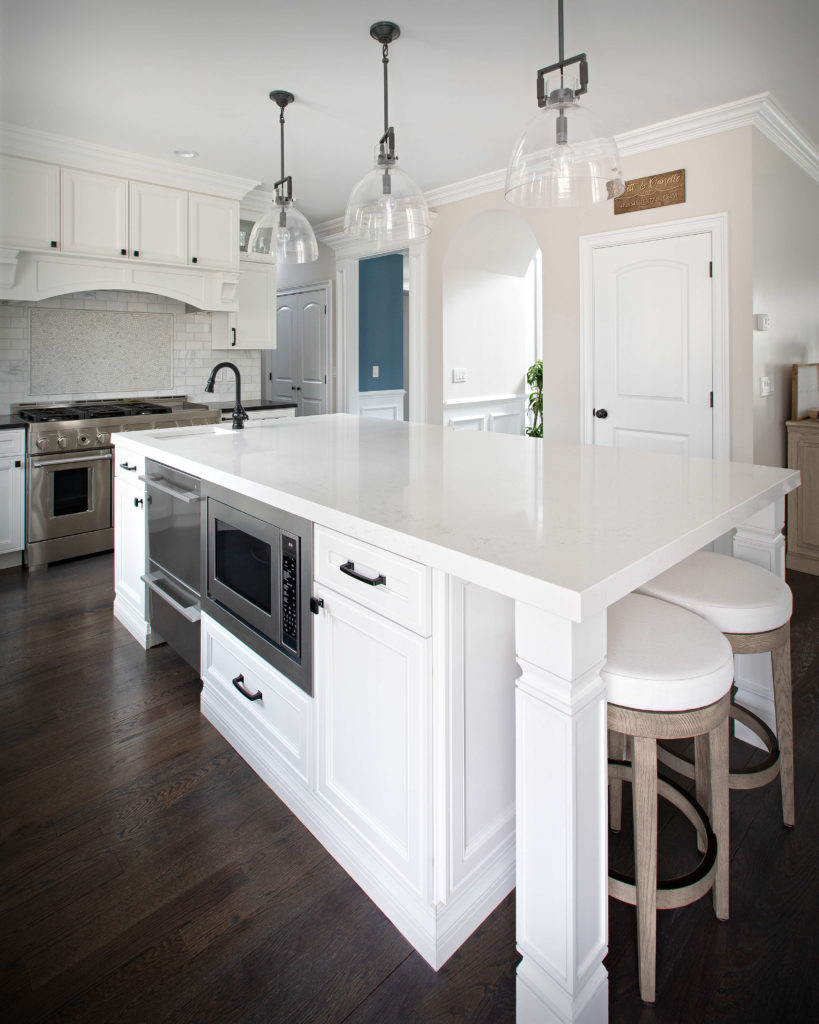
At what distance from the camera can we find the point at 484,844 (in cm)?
145

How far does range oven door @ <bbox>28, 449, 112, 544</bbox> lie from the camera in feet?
13.3

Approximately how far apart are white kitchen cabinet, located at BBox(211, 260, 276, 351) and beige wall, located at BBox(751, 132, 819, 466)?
368 cm

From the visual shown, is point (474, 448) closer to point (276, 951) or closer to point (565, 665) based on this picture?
point (565, 665)

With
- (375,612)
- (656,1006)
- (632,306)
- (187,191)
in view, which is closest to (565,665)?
(375,612)

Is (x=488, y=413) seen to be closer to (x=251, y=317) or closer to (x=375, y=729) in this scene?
(x=251, y=317)

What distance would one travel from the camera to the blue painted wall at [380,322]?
6.35 metres

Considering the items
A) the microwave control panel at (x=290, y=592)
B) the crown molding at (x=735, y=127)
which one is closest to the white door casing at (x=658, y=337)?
the crown molding at (x=735, y=127)

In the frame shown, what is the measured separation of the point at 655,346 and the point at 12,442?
155 inches

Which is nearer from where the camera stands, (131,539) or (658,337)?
(131,539)

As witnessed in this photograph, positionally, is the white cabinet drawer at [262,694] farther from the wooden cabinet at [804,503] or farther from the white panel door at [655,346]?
the wooden cabinet at [804,503]

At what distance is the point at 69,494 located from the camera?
4.21 meters

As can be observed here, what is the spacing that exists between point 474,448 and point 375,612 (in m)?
1.12

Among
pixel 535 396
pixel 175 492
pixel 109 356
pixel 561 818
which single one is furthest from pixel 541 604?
pixel 535 396

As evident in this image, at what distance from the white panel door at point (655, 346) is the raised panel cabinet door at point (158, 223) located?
9.53 ft
